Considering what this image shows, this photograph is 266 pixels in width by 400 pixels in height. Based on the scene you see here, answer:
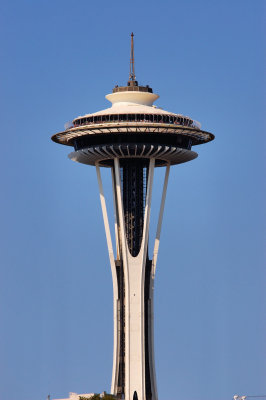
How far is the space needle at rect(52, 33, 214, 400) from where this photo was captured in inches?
7554

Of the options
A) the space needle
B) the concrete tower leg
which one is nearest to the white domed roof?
the space needle

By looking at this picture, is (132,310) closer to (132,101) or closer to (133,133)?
(133,133)

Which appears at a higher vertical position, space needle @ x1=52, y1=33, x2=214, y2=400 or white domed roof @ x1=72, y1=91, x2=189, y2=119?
white domed roof @ x1=72, y1=91, x2=189, y2=119

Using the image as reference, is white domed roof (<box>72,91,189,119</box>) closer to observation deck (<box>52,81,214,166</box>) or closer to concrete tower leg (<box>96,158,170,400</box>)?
observation deck (<box>52,81,214,166</box>)

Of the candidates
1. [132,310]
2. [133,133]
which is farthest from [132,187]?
[132,310]

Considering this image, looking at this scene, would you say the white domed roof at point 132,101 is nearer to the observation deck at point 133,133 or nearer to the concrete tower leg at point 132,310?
the observation deck at point 133,133

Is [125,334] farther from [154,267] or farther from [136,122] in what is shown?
[136,122]

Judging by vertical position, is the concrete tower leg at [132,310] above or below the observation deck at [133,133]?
below

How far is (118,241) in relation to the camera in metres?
198

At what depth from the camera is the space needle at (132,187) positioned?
630ft

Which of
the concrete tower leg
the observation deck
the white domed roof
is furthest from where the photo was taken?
the white domed roof

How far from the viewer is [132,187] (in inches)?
7781

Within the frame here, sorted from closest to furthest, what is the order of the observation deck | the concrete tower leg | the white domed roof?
the observation deck
the concrete tower leg
the white domed roof

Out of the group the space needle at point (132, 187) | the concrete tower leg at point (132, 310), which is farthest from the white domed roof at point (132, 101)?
the concrete tower leg at point (132, 310)
